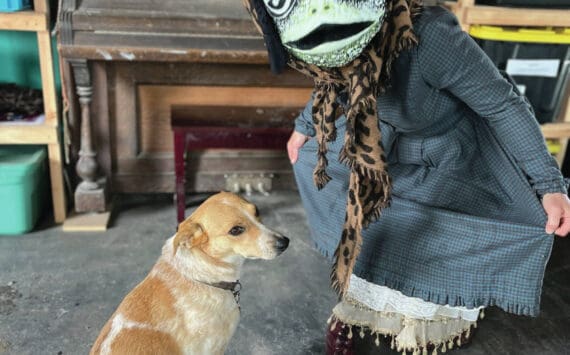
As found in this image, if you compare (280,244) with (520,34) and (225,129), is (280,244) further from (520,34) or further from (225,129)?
(520,34)

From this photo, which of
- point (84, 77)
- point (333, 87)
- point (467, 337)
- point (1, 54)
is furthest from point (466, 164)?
point (1, 54)

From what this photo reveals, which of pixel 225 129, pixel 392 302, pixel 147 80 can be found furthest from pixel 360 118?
pixel 147 80

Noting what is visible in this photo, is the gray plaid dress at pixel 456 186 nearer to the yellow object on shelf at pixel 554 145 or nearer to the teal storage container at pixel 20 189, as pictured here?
the teal storage container at pixel 20 189

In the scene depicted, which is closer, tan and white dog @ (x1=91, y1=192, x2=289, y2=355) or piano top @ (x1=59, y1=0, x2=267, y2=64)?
tan and white dog @ (x1=91, y1=192, x2=289, y2=355)

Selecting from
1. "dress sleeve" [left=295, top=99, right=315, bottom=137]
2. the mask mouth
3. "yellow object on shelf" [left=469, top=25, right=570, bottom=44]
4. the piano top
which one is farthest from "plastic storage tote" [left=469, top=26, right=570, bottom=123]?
the mask mouth

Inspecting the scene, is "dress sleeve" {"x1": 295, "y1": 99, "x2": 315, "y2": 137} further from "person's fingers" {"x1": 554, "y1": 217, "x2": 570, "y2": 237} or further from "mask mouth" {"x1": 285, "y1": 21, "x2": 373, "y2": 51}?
"person's fingers" {"x1": 554, "y1": 217, "x2": 570, "y2": 237}

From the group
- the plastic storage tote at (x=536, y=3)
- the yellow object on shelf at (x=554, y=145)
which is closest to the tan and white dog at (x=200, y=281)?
the plastic storage tote at (x=536, y=3)

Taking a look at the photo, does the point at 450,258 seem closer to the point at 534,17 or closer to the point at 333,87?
the point at 333,87

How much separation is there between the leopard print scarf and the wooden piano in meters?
0.85

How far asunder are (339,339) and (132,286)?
780mm

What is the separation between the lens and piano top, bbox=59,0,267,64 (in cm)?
199

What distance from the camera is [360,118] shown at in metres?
1.20

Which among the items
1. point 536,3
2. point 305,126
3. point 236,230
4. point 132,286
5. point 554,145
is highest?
point 536,3

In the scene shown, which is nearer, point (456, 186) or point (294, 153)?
point (456, 186)
